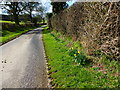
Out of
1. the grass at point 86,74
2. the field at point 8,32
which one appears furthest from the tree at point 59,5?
the grass at point 86,74

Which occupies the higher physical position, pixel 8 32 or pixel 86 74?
pixel 8 32

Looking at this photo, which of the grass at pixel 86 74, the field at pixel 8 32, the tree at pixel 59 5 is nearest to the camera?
the grass at pixel 86 74

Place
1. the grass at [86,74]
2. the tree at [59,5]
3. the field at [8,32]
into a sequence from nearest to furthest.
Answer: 1. the grass at [86,74]
2. the field at [8,32]
3. the tree at [59,5]

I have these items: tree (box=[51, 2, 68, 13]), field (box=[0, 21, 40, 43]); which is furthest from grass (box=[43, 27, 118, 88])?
tree (box=[51, 2, 68, 13])

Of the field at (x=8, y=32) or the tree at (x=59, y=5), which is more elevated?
the tree at (x=59, y=5)

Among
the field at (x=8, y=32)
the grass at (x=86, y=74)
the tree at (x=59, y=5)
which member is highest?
the tree at (x=59, y=5)

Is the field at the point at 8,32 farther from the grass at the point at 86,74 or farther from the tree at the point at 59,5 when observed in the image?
the grass at the point at 86,74

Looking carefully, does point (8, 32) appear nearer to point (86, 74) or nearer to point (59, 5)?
point (59, 5)

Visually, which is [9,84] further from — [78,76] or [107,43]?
[107,43]

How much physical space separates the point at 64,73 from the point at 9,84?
180 centimetres

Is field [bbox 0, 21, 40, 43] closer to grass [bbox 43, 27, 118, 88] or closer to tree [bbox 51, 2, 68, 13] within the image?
tree [bbox 51, 2, 68, 13]

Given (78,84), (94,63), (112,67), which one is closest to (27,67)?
(78,84)

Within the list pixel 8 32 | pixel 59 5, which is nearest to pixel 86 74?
pixel 59 5

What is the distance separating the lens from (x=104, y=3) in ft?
13.1
